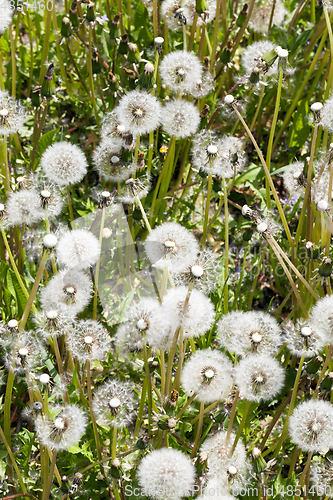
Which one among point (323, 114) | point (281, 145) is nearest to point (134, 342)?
point (323, 114)

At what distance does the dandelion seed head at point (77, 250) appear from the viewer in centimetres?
203

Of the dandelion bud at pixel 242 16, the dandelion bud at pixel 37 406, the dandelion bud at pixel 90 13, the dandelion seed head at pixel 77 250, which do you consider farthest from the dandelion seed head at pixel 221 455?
the dandelion bud at pixel 242 16

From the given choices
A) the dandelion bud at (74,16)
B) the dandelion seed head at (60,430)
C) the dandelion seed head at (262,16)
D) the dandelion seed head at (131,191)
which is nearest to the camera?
the dandelion seed head at (60,430)

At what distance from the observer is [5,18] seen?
2531 millimetres

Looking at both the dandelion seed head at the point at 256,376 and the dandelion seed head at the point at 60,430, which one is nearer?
the dandelion seed head at the point at 60,430

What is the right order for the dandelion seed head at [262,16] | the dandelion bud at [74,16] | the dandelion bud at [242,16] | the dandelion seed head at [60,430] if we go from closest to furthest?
the dandelion seed head at [60,430], the dandelion bud at [74,16], the dandelion bud at [242,16], the dandelion seed head at [262,16]

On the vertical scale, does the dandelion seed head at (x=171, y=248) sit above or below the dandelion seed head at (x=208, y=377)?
above

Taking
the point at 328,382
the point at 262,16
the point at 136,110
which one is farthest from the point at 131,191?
the point at 262,16

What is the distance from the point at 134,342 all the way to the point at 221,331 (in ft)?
1.17

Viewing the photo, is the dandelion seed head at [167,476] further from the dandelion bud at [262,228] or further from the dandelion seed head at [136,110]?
the dandelion seed head at [136,110]

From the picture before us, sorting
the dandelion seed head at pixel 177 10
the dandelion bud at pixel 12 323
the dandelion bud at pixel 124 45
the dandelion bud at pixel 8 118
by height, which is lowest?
the dandelion bud at pixel 12 323

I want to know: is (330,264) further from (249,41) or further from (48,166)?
(249,41)

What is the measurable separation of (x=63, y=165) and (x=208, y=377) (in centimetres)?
111

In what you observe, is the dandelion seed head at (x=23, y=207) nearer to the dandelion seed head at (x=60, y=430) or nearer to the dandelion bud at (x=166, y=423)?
the dandelion seed head at (x=60, y=430)
